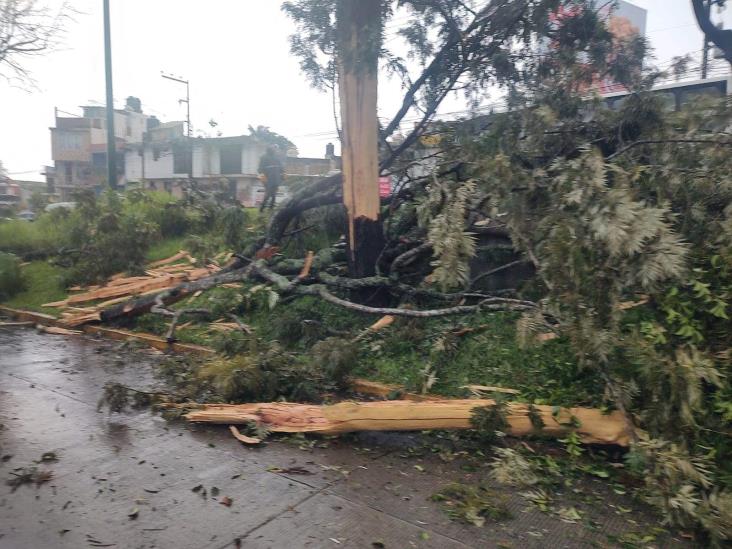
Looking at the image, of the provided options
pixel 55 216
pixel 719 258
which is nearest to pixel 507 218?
pixel 719 258

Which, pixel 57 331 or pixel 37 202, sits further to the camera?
pixel 37 202

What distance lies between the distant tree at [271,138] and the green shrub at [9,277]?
18.6 m

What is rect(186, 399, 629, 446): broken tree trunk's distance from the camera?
463cm

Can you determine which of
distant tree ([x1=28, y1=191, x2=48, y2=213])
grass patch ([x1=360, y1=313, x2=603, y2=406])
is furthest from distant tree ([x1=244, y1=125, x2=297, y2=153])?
grass patch ([x1=360, y1=313, x2=603, y2=406])

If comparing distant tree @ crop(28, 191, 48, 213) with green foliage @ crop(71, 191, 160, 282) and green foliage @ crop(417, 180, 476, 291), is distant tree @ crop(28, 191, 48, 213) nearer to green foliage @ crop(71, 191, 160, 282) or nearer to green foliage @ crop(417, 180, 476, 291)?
green foliage @ crop(71, 191, 160, 282)

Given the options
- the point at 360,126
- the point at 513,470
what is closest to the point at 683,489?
the point at 513,470

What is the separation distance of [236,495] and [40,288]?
35.7 feet

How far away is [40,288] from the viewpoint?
42.2ft

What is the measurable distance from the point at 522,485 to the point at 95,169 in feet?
179

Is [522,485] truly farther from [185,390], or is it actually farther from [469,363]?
[185,390]

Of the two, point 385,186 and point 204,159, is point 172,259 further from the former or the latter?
→ point 204,159

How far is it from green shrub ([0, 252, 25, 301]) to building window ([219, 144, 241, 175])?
94.3 ft

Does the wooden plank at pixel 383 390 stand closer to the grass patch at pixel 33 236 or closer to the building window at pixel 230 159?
the grass patch at pixel 33 236

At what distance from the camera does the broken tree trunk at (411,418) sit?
4.63m
